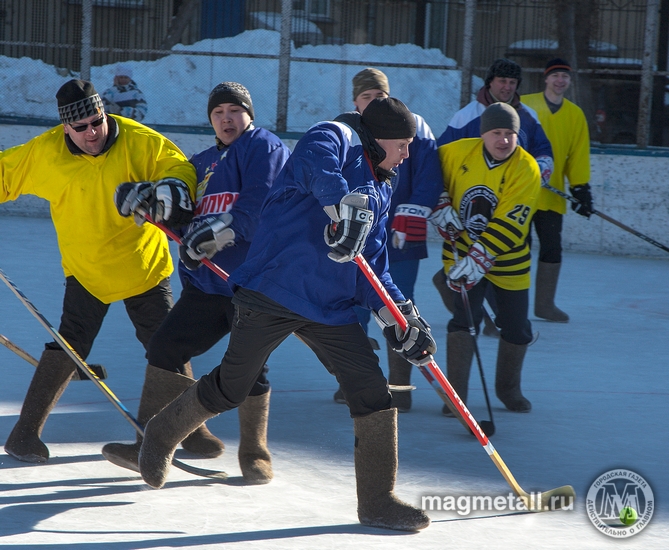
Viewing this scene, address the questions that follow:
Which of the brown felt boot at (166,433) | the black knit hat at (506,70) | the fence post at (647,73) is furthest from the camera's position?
the fence post at (647,73)

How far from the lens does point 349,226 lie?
2.55 m

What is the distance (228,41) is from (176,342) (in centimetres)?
756

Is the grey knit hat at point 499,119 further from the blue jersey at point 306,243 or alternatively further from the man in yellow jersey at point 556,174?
the man in yellow jersey at point 556,174

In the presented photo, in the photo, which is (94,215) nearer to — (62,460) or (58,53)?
(62,460)

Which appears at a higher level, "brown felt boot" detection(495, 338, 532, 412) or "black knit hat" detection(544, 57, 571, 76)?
"black knit hat" detection(544, 57, 571, 76)

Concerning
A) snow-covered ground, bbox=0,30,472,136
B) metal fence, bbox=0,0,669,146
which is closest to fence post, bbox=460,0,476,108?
metal fence, bbox=0,0,669,146

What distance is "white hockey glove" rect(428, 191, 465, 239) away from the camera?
3.95 meters

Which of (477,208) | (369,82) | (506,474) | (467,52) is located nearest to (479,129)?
(369,82)

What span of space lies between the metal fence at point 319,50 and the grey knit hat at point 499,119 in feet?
18.9

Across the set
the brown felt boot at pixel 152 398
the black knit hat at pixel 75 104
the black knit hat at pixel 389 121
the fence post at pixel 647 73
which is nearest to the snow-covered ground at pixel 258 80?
the fence post at pixel 647 73

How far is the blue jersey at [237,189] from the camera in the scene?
3.18 metres

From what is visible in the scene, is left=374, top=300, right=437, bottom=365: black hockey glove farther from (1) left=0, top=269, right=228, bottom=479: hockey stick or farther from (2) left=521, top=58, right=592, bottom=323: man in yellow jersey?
(2) left=521, top=58, right=592, bottom=323: man in yellow jersey

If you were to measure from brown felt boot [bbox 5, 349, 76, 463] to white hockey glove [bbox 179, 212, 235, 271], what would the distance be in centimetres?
70

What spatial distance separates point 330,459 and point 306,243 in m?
1.04
